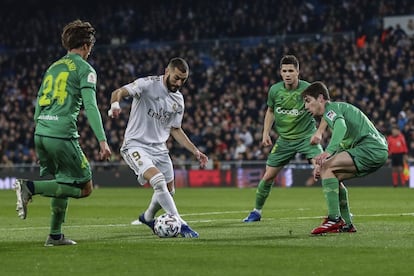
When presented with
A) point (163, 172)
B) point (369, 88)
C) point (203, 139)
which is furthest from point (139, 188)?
point (163, 172)

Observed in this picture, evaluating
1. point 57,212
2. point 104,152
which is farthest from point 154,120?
point 104,152

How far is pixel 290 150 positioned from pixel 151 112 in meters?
3.29

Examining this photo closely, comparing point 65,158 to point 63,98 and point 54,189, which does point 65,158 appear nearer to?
point 54,189

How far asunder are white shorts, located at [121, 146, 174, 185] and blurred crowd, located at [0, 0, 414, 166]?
19654 millimetres

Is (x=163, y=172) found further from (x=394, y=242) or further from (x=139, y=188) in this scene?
(x=139, y=188)

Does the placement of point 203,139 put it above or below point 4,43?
below

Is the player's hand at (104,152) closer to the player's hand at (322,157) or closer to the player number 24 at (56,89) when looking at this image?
the player number 24 at (56,89)

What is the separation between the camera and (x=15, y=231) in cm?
1380

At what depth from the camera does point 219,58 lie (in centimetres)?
4209

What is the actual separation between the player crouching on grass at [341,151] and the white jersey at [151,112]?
5.87 feet

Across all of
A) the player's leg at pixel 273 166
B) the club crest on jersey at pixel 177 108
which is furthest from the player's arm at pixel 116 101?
the player's leg at pixel 273 166

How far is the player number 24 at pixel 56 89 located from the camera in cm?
1075

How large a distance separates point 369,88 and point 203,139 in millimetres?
6215

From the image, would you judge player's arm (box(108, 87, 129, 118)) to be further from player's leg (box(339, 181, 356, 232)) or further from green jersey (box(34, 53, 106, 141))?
player's leg (box(339, 181, 356, 232))
